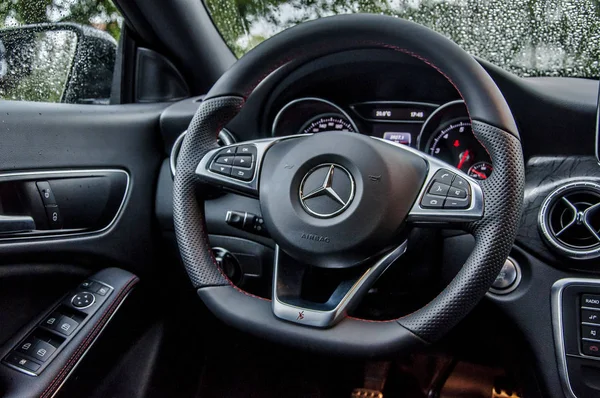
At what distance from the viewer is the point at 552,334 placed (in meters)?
1.25

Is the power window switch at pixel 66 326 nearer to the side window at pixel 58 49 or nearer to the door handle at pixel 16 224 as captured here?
the door handle at pixel 16 224

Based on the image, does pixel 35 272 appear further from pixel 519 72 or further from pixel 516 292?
pixel 519 72

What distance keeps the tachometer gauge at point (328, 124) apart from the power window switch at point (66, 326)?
2.34ft

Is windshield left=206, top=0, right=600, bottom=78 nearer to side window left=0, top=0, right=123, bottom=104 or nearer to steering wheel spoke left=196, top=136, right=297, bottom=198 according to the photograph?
steering wheel spoke left=196, top=136, right=297, bottom=198

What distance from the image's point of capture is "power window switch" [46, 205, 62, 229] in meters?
1.39

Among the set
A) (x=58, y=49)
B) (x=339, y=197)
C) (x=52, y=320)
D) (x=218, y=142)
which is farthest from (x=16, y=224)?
(x=339, y=197)

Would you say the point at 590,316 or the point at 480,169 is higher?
the point at 480,169

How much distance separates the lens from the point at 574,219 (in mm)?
1186

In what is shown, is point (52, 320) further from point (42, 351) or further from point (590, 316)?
point (590, 316)

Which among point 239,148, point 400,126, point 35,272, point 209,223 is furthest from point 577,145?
point 35,272

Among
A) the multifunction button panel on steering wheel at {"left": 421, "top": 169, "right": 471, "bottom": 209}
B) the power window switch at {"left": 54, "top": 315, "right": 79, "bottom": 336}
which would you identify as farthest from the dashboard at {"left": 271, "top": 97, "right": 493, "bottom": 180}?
the power window switch at {"left": 54, "top": 315, "right": 79, "bottom": 336}

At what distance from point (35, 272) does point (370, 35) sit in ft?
2.97

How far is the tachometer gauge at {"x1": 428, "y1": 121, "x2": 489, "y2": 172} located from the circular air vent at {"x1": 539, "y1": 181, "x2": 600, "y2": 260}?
0.20m

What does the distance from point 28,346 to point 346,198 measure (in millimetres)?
806
